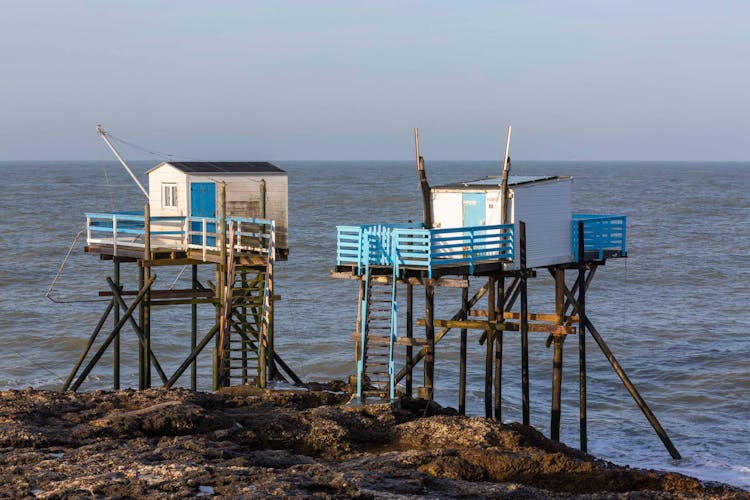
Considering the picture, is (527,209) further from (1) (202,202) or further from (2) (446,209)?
(1) (202,202)

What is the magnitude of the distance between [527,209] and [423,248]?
3200 mm

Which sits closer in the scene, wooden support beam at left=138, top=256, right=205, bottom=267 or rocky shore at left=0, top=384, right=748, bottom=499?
rocky shore at left=0, top=384, right=748, bottom=499

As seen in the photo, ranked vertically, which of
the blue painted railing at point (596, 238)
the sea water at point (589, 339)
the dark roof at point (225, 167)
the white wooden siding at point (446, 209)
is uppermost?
the dark roof at point (225, 167)

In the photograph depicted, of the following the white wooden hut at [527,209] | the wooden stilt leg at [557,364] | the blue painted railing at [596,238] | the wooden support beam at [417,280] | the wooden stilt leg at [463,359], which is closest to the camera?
the wooden support beam at [417,280]

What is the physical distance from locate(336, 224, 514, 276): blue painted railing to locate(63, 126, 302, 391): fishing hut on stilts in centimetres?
270

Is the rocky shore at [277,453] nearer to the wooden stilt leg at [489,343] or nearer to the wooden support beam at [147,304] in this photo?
the wooden stilt leg at [489,343]

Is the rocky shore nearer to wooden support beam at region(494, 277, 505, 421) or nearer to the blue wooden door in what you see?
wooden support beam at region(494, 277, 505, 421)

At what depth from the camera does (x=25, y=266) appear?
5831 centimetres

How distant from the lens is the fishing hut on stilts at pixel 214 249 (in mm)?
24797

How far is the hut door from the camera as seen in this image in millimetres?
23969

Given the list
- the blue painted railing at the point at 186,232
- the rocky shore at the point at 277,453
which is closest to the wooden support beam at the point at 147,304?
the blue painted railing at the point at 186,232

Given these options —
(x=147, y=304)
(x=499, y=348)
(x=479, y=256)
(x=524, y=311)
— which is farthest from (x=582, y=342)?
(x=147, y=304)

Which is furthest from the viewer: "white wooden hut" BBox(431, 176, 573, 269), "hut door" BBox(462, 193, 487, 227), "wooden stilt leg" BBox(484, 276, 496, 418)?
"wooden stilt leg" BBox(484, 276, 496, 418)

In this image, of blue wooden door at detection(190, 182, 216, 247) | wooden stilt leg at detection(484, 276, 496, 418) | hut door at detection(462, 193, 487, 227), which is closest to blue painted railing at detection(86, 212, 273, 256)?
blue wooden door at detection(190, 182, 216, 247)
